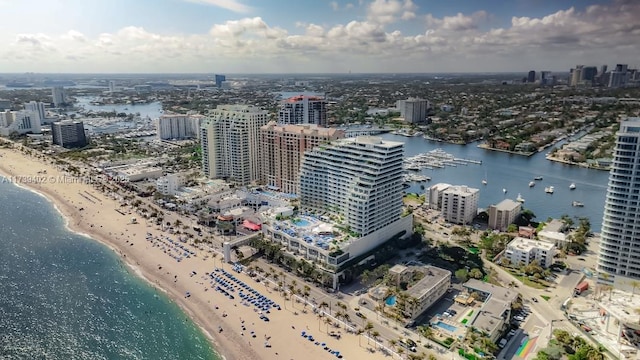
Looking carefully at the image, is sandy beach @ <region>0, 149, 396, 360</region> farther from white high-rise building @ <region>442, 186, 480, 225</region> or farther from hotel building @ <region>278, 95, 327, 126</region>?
hotel building @ <region>278, 95, 327, 126</region>

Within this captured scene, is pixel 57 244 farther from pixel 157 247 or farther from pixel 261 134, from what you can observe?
pixel 261 134

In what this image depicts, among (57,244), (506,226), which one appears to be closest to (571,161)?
(506,226)

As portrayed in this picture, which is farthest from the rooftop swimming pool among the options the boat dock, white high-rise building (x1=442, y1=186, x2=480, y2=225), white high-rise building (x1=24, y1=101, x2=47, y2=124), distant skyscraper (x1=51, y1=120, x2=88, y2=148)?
white high-rise building (x1=24, y1=101, x2=47, y2=124)

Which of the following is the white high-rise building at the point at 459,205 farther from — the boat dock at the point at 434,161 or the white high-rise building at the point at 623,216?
the boat dock at the point at 434,161

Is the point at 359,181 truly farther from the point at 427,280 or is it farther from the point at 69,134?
the point at 69,134

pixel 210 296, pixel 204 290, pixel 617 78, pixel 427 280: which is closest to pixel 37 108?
pixel 204 290

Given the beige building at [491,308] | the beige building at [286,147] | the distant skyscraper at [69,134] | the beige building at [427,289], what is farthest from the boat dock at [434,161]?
the distant skyscraper at [69,134]
